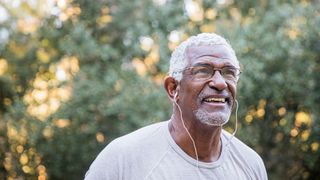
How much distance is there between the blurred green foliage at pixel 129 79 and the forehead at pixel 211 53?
4.04 meters

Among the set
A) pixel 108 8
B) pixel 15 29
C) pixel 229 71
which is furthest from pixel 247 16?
pixel 229 71

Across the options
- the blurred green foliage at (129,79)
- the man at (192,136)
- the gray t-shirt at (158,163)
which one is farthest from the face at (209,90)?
the blurred green foliage at (129,79)

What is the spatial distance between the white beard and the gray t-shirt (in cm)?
19

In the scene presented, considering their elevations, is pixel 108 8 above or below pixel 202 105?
above

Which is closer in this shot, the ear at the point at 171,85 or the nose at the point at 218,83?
the nose at the point at 218,83

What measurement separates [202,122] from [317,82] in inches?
204

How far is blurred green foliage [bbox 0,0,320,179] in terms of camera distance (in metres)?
7.50

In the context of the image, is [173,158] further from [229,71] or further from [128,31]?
[128,31]

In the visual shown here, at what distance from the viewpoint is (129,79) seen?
758 centimetres

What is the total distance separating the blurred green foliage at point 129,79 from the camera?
24.6 feet

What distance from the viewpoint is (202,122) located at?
113 inches

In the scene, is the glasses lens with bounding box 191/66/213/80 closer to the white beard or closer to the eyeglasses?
Result: the eyeglasses

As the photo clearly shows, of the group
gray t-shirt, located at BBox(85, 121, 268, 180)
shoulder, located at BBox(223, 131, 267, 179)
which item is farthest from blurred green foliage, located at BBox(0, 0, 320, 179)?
gray t-shirt, located at BBox(85, 121, 268, 180)

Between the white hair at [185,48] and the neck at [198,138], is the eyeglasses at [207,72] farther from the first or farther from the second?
the neck at [198,138]
